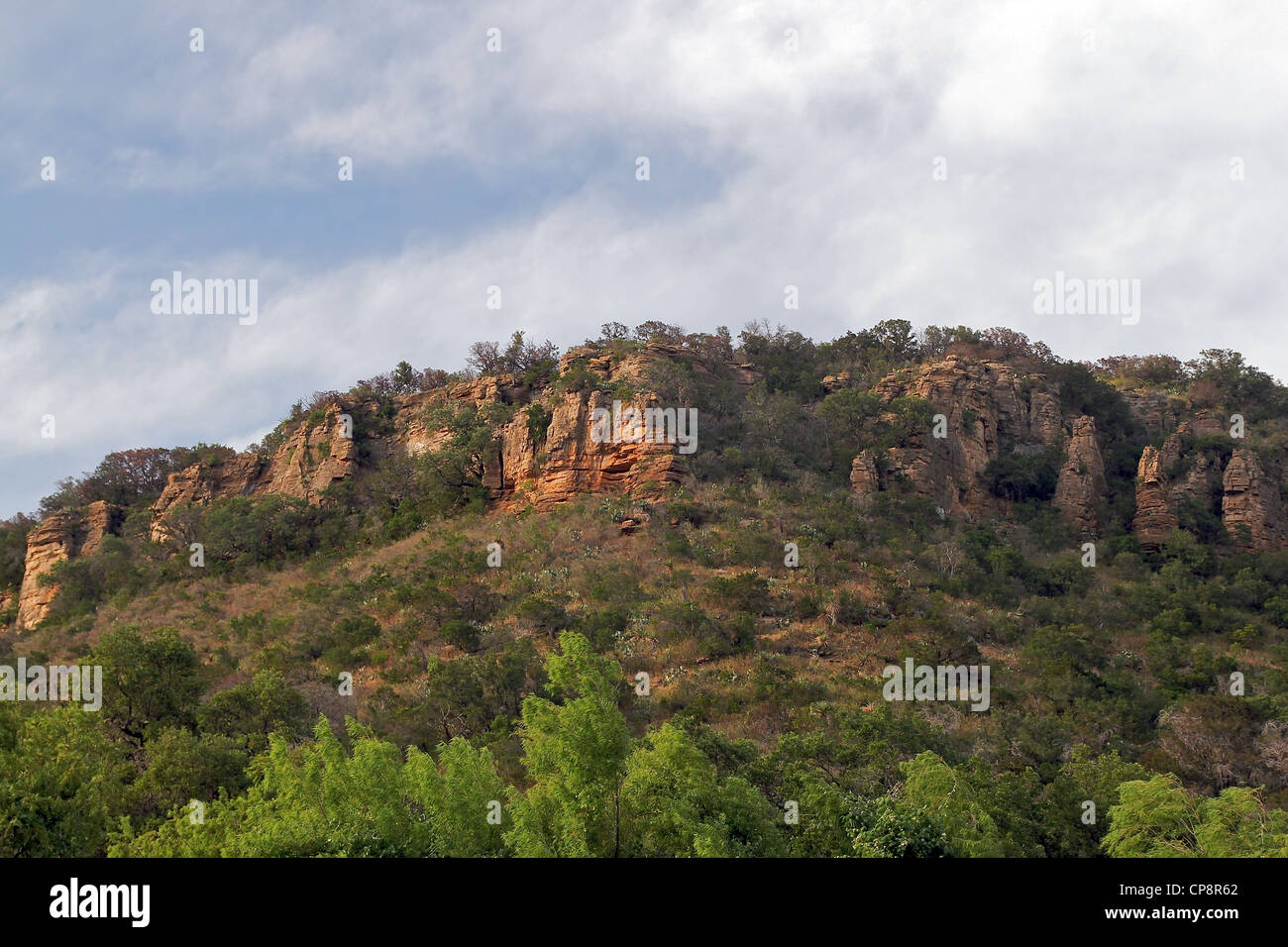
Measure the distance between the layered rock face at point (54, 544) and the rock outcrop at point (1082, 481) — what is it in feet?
153

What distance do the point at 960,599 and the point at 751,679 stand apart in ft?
37.7

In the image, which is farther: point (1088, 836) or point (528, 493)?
point (528, 493)

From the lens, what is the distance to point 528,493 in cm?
4566

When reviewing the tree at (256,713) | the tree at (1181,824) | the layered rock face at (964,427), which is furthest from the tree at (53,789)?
the layered rock face at (964,427)

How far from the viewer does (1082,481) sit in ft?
159

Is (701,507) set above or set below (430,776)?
above

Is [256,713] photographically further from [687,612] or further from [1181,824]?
[1181,824]

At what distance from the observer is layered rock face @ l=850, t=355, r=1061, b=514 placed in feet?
151

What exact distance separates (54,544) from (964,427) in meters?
45.8

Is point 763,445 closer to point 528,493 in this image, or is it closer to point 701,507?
point 701,507

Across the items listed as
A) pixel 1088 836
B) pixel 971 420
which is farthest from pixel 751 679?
pixel 971 420

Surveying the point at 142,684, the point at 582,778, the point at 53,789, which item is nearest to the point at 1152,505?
the point at 582,778

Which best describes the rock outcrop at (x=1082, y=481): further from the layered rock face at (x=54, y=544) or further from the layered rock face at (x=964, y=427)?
the layered rock face at (x=54, y=544)

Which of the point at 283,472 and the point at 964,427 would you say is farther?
the point at 283,472
